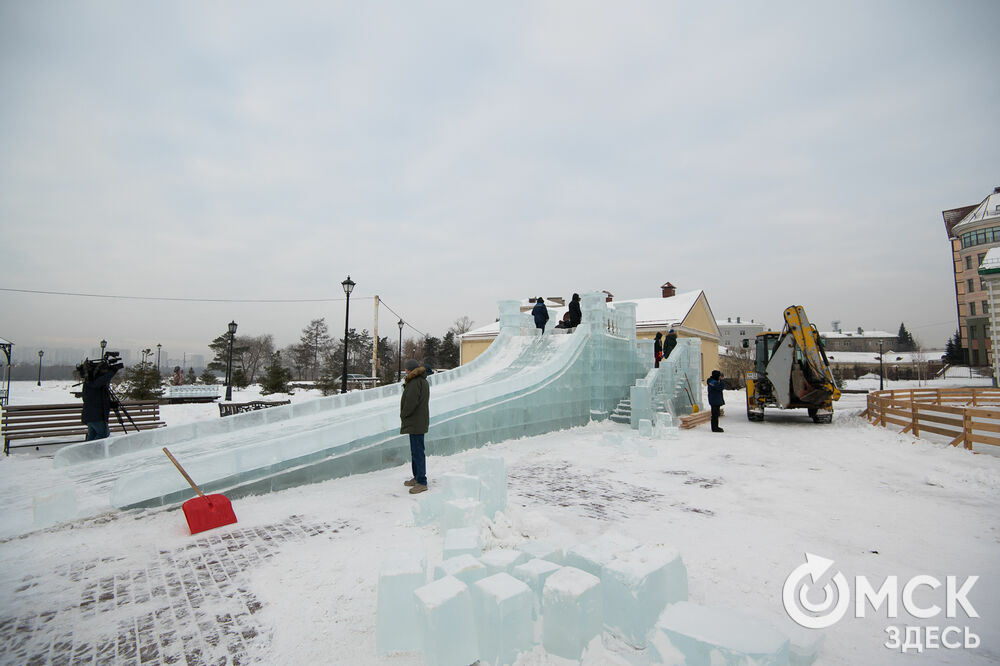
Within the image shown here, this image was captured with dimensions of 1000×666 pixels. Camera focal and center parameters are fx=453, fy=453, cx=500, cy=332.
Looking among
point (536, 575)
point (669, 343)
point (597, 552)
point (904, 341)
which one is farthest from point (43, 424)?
point (904, 341)

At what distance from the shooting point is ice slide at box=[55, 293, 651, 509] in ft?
18.2

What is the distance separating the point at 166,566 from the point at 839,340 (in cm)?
11008

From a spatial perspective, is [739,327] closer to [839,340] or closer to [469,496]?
[839,340]

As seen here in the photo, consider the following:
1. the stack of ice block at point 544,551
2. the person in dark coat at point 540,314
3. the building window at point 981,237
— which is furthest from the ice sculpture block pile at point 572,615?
the building window at point 981,237

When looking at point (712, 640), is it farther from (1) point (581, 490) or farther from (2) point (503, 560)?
(1) point (581, 490)

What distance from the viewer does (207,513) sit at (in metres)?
4.57

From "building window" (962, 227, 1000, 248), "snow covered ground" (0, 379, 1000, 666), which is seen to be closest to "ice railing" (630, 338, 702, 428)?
"snow covered ground" (0, 379, 1000, 666)

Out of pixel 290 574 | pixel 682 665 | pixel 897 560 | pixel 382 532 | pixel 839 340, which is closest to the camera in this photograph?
pixel 682 665

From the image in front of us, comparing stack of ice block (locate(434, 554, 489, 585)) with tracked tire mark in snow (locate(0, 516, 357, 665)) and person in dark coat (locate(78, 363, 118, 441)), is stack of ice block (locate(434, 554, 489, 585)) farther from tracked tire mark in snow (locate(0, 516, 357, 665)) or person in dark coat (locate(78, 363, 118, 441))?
person in dark coat (locate(78, 363, 118, 441))

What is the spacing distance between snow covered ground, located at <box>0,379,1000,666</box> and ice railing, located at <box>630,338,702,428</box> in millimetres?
3599

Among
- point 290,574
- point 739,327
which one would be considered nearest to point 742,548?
point 290,574

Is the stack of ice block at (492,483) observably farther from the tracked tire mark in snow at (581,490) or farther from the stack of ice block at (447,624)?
the stack of ice block at (447,624)

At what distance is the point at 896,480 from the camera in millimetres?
6660

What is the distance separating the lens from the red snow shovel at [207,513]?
4.47m
